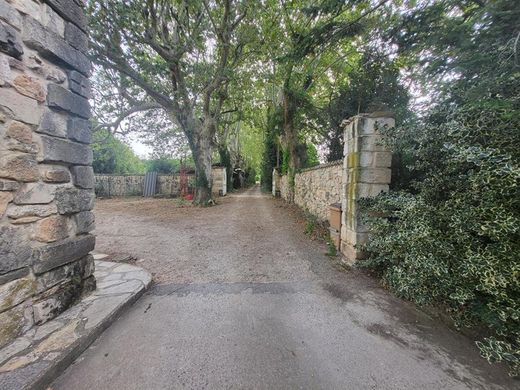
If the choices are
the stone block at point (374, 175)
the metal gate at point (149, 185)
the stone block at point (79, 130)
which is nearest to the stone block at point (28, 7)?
the stone block at point (79, 130)

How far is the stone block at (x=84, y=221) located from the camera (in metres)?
2.15

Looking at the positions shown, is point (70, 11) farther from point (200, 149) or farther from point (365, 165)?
point (200, 149)

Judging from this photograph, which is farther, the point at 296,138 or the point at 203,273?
the point at 296,138

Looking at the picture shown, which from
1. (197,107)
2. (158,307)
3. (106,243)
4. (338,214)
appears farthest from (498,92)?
(197,107)

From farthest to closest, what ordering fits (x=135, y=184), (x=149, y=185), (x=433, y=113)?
1. (x=135, y=184)
2. (x=149, y=185)
3. (x=433, y=113)

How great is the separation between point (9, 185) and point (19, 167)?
158 millimetres

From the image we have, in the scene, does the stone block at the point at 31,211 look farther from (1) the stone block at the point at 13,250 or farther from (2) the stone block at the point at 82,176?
(2) the stone block at the point at 82,176

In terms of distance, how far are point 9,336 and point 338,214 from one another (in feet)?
13.6

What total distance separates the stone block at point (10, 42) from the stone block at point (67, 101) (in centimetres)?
27

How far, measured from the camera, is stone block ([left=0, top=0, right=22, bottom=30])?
4.93 ft

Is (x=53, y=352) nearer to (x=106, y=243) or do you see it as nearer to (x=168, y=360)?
(x=168, y=360)

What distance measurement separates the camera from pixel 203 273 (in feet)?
10.2

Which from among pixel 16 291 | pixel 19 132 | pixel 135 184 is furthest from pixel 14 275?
pixel 135 184

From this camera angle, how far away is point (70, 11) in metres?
2.03
